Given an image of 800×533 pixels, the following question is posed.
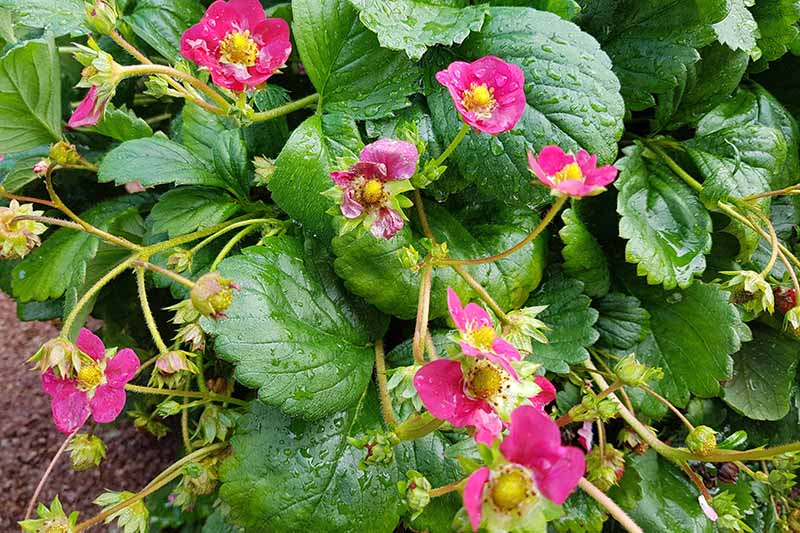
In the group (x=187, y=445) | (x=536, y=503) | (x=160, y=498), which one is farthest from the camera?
(x=160, y=498)

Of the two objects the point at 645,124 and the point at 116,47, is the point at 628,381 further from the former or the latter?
the point at 116,47

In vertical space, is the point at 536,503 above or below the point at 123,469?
above

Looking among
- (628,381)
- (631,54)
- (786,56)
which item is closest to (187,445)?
(628,381)

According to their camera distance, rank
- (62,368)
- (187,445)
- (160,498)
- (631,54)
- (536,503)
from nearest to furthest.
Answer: (536,503)
(62,368)
(187,445)
(631,54)
(160,498)

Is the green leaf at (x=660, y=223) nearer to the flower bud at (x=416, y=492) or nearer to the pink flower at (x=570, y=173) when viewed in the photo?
the pink flower at (x=570, y=173)

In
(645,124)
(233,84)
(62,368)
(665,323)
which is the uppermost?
(233,84)

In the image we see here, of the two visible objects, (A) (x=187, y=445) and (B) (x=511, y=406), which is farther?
(A) (x=187, y=445)

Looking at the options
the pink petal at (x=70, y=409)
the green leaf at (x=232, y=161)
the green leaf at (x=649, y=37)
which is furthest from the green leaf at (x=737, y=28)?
the pink petal at (x=70, y=409)
